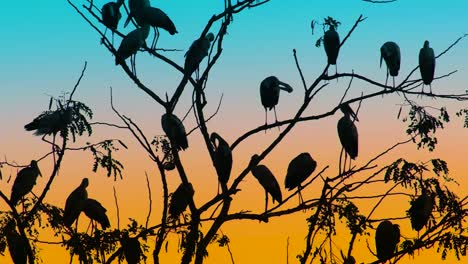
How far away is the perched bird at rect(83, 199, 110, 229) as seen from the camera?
24.2 ft

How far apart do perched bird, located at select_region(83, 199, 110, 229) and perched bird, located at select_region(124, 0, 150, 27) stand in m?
1.77

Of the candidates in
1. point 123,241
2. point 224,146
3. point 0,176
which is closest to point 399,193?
point 224,146

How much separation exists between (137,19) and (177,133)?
1970 millimetres

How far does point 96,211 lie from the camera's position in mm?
7504

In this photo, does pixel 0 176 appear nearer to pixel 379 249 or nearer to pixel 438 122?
pixel 379 249

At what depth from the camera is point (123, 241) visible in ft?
21.3

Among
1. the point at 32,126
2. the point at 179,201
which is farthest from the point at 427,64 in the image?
the point at 32,126

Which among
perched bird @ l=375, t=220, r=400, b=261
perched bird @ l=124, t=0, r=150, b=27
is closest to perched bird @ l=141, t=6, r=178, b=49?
perched bird @ l=124, t=0, r=150, b=27

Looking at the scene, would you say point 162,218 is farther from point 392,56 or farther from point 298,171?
point 392,56

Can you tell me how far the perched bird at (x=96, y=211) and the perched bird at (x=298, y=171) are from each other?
1.78 m

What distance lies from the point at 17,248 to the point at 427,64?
380 cm

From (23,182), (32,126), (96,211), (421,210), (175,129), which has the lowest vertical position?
(421,210)

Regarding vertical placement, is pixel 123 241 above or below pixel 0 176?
below

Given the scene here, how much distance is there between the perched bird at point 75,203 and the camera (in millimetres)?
7402
